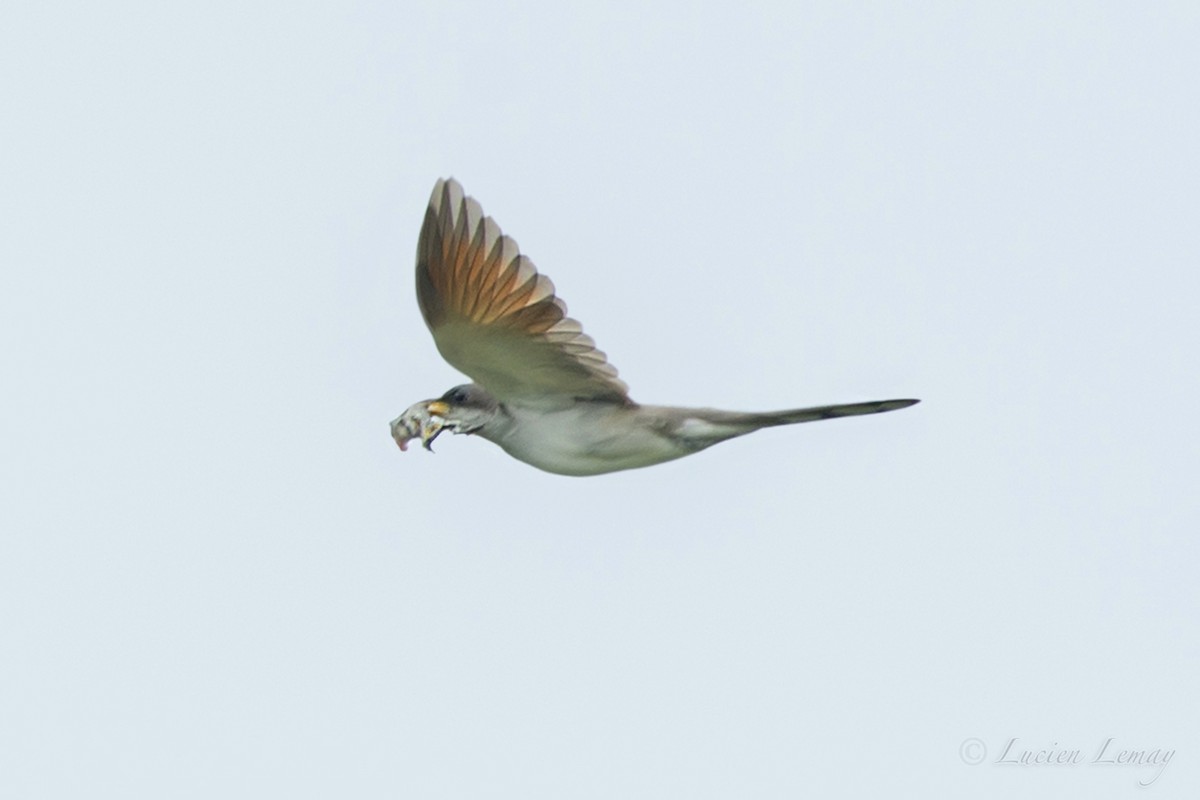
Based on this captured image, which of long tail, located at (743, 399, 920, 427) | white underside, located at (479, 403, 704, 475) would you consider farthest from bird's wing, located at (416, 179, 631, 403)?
long tail, located at (743, 399, 920, 427)

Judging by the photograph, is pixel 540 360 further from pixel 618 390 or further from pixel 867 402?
pixel 867 402

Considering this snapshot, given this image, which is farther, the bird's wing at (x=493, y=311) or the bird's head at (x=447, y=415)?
the bird's head at (x=447, y=415)

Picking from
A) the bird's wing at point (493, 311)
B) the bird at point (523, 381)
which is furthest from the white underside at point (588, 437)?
the bird's wing at point (493, 311)

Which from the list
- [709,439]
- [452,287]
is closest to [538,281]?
[452,287]

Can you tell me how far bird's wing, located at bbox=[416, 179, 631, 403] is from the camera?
49.5 feet

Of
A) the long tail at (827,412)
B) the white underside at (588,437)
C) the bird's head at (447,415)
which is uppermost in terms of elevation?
the bird's head at (447,415)

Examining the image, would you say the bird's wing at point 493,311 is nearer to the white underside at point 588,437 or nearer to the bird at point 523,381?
the bird at point 523,381

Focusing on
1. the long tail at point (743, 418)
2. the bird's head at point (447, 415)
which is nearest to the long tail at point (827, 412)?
the long tail at point (743, 418)

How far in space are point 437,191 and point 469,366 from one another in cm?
117

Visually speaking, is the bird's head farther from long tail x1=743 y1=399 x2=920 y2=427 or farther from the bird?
long tail x1=743 y1=399 x2=920 y2=427

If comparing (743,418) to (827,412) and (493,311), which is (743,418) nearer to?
(827,412)

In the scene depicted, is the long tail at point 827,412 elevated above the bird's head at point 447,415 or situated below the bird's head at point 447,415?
below

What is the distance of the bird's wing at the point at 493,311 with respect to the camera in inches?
594

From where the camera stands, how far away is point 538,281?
15.2 metres
